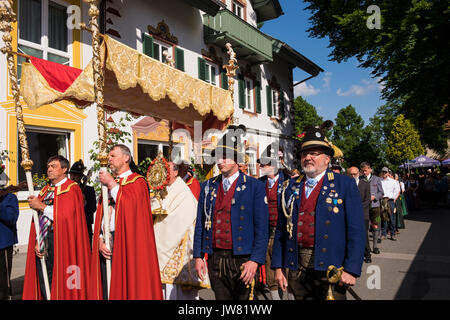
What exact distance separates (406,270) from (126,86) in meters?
6.18

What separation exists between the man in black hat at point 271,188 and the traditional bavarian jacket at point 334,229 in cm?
223

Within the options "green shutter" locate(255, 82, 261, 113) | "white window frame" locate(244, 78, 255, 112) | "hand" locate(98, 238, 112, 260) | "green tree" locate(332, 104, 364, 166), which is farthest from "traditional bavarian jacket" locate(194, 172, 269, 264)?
"green tree" locate(332, 104, 364, 166)

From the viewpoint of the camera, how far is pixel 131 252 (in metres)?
3.69

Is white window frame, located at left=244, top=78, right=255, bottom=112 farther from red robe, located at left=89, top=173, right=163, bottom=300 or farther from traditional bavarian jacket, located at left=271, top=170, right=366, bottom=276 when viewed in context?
→ traditional bavarian jacket, located at left=271, top=170, right=366, bottom=276

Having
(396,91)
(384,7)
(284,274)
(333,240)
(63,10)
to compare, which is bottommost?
(284,274)

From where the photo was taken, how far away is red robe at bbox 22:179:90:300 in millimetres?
4000

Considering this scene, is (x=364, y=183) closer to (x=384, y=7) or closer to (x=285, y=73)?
(x=384, y=7)

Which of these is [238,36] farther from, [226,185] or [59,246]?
[59,246]

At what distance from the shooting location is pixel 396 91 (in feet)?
48.3

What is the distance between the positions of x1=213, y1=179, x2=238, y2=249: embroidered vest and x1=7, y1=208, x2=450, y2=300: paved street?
2.39 meters

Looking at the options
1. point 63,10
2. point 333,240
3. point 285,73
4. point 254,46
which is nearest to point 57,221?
point 333,240

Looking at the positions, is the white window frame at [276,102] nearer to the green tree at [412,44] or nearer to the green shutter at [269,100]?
the green shutter at [269,100]

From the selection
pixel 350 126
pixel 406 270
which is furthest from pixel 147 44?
pixel 350 126
